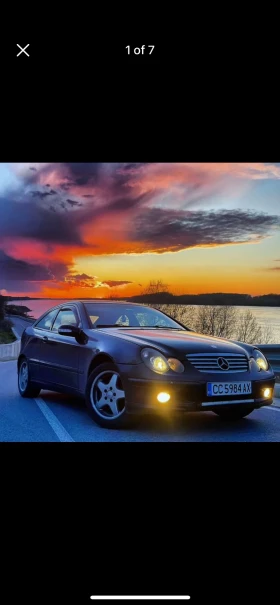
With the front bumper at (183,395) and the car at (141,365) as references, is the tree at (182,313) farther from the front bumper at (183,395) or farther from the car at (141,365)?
the front bumper at (183,395)

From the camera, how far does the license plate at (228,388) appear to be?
4176 mm

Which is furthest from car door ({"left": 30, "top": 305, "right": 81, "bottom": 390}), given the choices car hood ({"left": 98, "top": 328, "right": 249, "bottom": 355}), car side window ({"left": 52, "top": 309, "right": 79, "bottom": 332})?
car hood ({"left": 98, "top": 328, "right": 249, "bottom": 355})

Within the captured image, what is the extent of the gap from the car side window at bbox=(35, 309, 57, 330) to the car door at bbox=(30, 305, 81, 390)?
0.04 meters

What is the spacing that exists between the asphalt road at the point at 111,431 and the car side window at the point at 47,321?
742 millimetres

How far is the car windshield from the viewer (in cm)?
528

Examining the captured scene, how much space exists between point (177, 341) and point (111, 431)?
819mm

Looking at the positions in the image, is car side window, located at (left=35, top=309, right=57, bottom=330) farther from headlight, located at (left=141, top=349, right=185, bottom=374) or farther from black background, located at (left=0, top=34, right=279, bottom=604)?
black background, located at (left=0, top=34, right=279, bottom=604)

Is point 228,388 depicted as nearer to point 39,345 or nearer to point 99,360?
point 99,360
